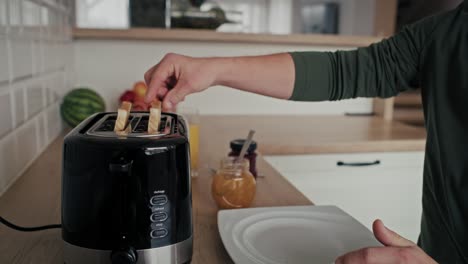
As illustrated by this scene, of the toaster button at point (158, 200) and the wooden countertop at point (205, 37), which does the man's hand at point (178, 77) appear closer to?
the toaster button at point (158, 200)

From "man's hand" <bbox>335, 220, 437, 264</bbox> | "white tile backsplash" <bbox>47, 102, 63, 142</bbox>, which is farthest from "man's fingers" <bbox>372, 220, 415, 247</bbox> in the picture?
"white tile backsplash" <bbox>47, 102, 63, 142</bbox>

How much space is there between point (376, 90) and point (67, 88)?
114 cm

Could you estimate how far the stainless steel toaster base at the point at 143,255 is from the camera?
1.93 feet

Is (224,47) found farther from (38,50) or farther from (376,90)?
(376,90)

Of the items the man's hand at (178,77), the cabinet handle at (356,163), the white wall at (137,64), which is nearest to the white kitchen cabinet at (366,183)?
the cabinet handle at (356,163)

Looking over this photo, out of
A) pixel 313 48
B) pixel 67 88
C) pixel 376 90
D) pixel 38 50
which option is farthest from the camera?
pixel 313 48

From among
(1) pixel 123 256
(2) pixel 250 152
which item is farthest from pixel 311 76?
(1) pixel 123 256

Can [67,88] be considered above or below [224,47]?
below

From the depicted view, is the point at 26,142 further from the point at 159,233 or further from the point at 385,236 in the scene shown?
the point at 385,236

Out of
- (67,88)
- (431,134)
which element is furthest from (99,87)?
(431,134)

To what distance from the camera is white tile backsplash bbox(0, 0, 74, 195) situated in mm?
970

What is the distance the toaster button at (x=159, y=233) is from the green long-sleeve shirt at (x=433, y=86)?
1.52 ft

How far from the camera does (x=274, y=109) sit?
201 centimetres

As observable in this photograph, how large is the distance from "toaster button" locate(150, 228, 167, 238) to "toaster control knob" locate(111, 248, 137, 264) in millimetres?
32
